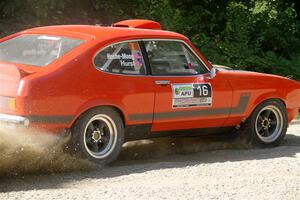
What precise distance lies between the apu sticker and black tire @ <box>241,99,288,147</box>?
2.95 ft

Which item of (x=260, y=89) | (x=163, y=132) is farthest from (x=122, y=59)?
(x=260, y=89)

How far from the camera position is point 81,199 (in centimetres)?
582

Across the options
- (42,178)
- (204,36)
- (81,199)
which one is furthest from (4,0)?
(81,199)

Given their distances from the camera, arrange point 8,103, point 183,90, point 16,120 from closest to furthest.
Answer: point 16,120 < point 8,103 < point 183,90

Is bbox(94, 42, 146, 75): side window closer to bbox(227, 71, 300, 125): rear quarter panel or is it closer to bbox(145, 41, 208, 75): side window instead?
bbox(145, 41, 208, 75): side window

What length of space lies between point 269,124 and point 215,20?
7.86m

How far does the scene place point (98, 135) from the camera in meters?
7.25

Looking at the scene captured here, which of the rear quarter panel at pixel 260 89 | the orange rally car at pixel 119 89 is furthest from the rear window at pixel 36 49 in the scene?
the rear quarter panel at pixel 260 89

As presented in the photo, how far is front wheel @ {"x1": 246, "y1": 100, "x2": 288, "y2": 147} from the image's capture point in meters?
8.83

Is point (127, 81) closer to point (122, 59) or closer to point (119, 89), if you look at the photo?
point (119, 89)

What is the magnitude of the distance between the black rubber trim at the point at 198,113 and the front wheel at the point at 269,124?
33cm

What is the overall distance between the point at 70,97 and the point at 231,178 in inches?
70.8

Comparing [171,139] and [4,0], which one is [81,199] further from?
[4,0]

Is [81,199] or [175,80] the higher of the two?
[175,80]
